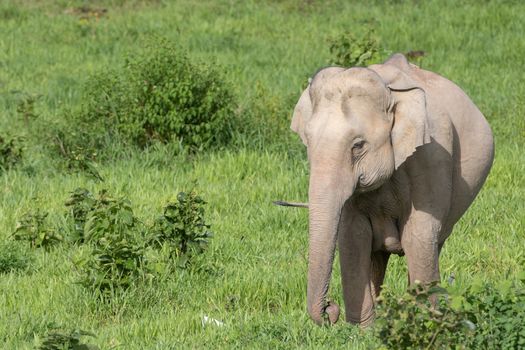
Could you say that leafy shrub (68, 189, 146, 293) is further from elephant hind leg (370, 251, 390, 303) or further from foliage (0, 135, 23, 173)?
foliage (0, 135, 23, 173)

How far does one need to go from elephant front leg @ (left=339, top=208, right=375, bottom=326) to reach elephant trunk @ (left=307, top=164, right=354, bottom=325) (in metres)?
0.71

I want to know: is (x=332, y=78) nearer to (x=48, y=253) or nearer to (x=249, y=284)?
(x=249, y=284)

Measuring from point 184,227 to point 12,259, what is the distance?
4.18 ft

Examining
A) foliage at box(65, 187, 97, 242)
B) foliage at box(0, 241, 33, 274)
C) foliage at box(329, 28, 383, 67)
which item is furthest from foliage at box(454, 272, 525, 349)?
foliage at box(329, 28, 383, 67)

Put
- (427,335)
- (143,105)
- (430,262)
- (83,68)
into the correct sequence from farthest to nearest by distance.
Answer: (83,68), (143,105), (430,262), (427,335)

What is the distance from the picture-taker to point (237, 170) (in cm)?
1127

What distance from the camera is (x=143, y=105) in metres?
11.9

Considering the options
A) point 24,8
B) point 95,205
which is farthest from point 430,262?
point 24,8

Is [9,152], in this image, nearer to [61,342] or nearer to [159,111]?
[159,111]

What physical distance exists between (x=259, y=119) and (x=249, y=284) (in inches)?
180

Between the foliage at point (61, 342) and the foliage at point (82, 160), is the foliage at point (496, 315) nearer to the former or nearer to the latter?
the foliage at point (61, 342)

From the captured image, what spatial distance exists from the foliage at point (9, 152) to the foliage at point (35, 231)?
7.28 feet

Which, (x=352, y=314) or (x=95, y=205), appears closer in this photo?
(x=352, y=314)

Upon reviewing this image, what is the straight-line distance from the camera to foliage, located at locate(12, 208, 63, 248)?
9.21 m
